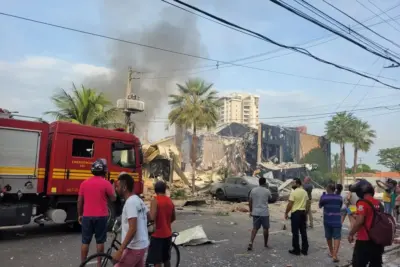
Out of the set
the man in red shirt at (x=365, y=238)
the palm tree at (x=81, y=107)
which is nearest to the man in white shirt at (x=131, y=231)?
the man in red shirt at (x=365, y=238)

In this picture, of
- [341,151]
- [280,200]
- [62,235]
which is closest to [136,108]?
Result: [280,200]

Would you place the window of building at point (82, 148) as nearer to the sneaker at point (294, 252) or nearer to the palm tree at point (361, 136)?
the sneaker at point (294, 252)

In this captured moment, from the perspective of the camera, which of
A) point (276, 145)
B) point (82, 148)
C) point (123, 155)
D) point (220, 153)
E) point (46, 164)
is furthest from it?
point (276, 145)

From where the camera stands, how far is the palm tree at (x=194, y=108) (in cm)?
2553

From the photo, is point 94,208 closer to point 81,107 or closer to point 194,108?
point 81,107

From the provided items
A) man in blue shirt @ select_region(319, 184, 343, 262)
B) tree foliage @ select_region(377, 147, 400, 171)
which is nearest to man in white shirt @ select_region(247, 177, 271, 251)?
man in blue shirt @ select_region(319, 184, 343, 262)

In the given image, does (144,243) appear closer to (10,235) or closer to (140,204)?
(140,204)

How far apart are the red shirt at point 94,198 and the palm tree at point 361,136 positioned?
44054mm

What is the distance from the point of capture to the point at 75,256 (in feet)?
24.0

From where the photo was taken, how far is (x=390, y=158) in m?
81.1

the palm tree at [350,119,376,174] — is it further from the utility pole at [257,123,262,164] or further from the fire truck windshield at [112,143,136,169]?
the fire truck windshield at [112,143,136,169]

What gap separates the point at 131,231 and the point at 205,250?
4671 mm

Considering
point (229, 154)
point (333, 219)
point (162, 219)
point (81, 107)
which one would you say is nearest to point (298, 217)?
point (333, 219)

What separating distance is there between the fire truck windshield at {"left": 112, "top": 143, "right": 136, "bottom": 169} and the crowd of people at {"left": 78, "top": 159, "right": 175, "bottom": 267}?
14.9 ft
